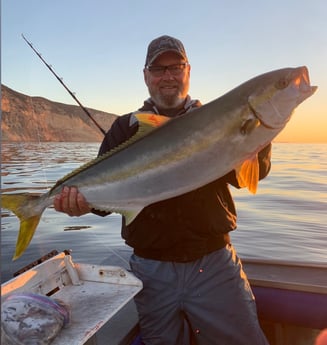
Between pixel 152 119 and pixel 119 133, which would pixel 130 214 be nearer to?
pixel 152 119

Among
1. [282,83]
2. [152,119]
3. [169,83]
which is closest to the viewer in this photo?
[282,83]

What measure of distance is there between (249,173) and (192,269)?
102 cm

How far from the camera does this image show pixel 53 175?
19859 millimetres

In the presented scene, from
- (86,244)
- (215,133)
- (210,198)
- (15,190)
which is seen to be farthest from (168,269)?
(15,190)

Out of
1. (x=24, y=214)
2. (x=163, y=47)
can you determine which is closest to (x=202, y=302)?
(x=24, y=214)

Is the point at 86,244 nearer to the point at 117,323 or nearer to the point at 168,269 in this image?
the point at 117,323

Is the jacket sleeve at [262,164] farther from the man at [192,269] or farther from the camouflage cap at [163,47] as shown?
the camouflage cap at [163,47]

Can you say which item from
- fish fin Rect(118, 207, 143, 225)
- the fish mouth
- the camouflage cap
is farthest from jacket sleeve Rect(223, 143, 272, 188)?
the camouflage cap

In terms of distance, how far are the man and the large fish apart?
306 millimetres

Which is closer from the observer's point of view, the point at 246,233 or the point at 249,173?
the point at 249,173

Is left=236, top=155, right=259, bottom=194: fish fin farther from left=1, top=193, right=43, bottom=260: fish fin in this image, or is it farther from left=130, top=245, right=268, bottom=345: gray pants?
left=1, top=193, right=43, bottom=260: fish fin

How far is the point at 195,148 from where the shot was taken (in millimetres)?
2881

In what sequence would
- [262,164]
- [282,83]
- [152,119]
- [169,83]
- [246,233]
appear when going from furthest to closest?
1. [246,233]
2. [169,83]
3. [262,164]
4. [152,119]
5. [282,83]

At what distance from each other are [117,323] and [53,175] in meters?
16.8
